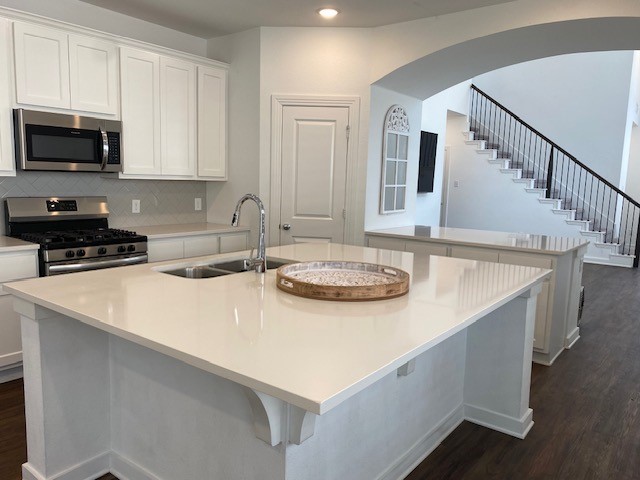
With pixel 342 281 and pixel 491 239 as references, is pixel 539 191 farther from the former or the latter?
pixel 342 281

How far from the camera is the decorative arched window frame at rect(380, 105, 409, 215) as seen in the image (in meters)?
4.73

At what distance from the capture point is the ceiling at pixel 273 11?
12.2 ft

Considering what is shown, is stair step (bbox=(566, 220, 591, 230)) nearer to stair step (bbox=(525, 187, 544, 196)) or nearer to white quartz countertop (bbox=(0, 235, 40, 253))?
stair step (bbox=(525, 187, 544, 196))

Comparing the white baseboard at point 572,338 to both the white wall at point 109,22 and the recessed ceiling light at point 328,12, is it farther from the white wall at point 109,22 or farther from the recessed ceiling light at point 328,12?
the white wall at point 109,22

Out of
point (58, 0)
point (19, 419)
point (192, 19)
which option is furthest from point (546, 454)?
point (58, 0)

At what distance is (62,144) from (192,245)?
125 cm

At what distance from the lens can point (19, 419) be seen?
2.62 meters

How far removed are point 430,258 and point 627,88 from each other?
7.62 m

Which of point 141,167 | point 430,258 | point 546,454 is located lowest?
point 546,454

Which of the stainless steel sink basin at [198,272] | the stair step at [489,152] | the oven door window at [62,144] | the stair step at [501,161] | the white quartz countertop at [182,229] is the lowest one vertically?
the stainless steel sink basin at [198,272]

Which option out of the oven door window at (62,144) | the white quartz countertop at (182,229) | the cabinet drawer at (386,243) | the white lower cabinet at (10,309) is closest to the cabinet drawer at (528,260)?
the cabinet drawer at (386,243)

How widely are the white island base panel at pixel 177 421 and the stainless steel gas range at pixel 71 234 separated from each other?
1.30 m

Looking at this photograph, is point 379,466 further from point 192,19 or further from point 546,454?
point 192,19

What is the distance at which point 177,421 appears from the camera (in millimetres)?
1863
